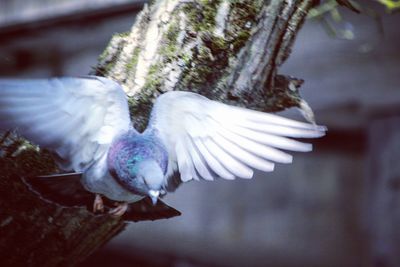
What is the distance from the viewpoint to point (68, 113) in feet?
4.98

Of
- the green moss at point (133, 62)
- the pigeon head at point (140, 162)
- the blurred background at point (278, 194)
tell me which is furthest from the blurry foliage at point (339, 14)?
the pigeon head at point (140, 162)

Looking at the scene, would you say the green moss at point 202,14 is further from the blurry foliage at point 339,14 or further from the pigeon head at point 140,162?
the blurry foliage at point 339,14

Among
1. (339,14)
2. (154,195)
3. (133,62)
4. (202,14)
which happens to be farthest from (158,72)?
(339,14)

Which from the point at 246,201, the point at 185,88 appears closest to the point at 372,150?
the point at 246,201

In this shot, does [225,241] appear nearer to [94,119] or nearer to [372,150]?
[372,150]

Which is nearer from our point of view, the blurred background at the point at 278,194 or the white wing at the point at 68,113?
the white wing at the point at 68,113

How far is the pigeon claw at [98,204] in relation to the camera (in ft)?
5.55

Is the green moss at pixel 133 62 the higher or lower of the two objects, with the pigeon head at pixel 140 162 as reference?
higher

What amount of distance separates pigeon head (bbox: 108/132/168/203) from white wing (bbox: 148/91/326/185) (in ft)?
0.18

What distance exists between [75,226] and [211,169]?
1.19ft

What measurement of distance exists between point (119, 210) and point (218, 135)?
0.34m

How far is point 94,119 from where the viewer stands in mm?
1556

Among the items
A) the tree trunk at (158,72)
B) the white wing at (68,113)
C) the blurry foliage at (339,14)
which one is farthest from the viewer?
the blurry foliage at (339,14)

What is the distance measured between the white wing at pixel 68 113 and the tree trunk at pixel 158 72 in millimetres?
97
